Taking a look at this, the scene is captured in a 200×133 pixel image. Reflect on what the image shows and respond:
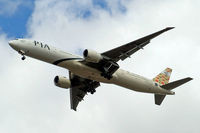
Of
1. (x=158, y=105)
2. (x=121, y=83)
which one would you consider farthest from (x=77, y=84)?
(x=158, y=105)

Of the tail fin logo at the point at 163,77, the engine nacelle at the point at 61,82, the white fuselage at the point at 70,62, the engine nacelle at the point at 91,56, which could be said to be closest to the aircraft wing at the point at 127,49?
the engine nacelle at the point at 91,56

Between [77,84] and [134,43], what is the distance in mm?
12598

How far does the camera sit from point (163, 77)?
5825cm

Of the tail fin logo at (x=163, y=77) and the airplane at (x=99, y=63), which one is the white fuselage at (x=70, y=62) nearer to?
the airplane at (x=99, y=63)

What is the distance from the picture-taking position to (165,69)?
198 feet

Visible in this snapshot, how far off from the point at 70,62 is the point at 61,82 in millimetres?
7159

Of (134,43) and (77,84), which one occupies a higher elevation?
(134,43)

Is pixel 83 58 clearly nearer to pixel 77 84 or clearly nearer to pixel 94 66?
pixel 94 66

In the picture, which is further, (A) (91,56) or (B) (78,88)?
(B) (78,88)

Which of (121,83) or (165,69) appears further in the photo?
(165,69)

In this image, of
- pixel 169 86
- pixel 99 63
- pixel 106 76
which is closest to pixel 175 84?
pixel 169 86

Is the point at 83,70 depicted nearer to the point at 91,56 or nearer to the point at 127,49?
the point at 91,56

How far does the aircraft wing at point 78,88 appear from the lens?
5600cm

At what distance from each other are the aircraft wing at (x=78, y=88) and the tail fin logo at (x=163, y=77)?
8.12 metres
